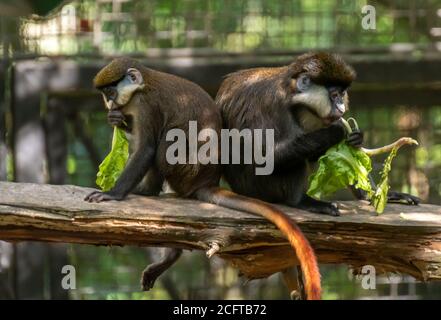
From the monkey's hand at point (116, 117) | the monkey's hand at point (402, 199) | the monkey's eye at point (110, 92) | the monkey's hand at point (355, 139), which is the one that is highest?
the monkey's eye at point (110, 92)

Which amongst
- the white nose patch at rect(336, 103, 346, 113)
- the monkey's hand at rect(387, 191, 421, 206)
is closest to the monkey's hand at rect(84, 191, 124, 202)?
the white nose patch at rect(336, 103, 346, 113)

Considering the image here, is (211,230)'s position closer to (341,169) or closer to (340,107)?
(341,169)

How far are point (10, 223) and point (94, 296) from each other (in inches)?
150

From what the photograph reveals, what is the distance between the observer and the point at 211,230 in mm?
5105

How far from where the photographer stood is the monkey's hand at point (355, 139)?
5613 mm

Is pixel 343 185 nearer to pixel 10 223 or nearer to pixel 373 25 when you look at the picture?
pixel 10 223

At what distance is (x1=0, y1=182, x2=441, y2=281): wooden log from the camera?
16.7 feet

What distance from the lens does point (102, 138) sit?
8703 millimetres

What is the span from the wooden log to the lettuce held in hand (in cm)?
28

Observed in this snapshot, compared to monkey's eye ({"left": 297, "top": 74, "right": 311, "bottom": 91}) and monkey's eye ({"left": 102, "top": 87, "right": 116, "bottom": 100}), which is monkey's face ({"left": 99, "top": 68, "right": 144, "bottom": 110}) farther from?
monkey's eye ({"left": 297, "top": 74, "right": 311, "bottom": 91})

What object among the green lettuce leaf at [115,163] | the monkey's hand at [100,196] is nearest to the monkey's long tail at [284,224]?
the monkey's hand at [100,196]

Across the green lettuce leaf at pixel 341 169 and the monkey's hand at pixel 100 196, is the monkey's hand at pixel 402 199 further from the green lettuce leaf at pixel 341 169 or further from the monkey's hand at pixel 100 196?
the monkey's hand at pixel 100 196

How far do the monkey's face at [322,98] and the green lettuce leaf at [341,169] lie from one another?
23cm

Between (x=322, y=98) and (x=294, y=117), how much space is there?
0.31m
